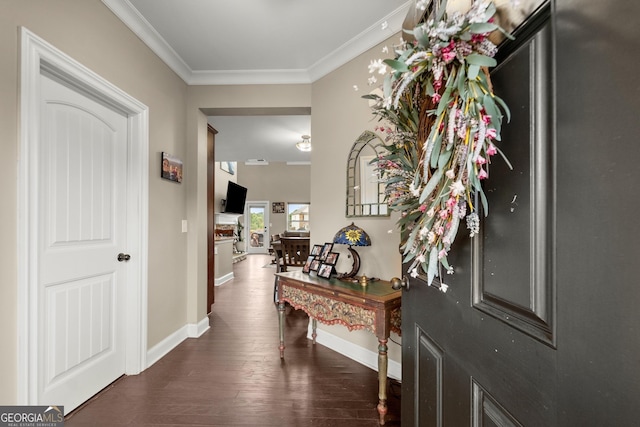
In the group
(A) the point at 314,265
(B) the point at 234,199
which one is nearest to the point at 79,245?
(A) the point at 314,265

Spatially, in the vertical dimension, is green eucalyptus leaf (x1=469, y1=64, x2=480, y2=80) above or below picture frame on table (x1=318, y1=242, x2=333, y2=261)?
above

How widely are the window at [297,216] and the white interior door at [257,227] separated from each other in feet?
2.75

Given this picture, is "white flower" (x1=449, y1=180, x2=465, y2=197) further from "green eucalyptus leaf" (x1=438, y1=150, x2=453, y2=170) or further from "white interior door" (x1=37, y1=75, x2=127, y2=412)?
"white interior door" (x1=37, y1=75, x2=127, y2=412)

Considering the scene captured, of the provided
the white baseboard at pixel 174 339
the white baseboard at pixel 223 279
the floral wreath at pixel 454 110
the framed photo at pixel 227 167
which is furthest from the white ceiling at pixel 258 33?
the framed photo at pixel 227 167

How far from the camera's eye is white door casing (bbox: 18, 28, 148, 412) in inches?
56.7

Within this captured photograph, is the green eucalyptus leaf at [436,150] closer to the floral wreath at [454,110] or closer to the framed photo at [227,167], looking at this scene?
the floral wreath at [454,110]

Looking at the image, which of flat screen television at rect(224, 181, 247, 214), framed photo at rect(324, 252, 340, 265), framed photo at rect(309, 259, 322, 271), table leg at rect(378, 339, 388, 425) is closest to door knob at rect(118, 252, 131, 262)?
framed photo at rect(309, 259, 322, 271)

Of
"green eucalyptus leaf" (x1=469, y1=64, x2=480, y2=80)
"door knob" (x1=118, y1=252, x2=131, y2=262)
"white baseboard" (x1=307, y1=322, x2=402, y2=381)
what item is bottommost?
"white baseboard" (x1=307, y1=322, x2=402, y2=381)

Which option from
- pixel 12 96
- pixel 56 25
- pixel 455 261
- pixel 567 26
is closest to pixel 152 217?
pixel 12 96

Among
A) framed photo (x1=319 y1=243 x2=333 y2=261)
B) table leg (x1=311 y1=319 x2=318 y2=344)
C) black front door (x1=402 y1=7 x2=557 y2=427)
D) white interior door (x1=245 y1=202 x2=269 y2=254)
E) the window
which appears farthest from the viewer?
white interior door (x1=245 y1=202 x2=269 y2=254)

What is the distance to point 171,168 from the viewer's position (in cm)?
264

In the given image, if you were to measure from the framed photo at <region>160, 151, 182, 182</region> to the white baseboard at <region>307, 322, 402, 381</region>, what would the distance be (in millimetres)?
2035

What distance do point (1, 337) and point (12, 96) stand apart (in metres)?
1.14

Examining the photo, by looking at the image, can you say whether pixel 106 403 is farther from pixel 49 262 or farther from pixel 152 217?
pixel 152 217
